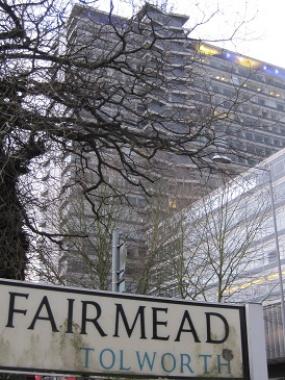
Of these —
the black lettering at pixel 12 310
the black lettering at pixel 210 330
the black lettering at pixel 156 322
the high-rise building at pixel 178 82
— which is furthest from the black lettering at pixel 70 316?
the high-rise building at pixel 178 82

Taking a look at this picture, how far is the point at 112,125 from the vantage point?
602cm

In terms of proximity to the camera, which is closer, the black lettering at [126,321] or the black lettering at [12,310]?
the black lettering at [12,310]

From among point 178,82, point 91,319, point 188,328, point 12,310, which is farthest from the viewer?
point 178,82

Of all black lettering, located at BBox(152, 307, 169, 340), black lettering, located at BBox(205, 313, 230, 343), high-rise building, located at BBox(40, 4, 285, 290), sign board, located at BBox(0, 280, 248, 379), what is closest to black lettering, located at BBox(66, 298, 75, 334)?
sign board, located at BBox(0, 280, 248, 379)

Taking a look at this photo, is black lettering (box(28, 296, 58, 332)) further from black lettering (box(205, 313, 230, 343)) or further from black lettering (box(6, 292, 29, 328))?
black lettering (box(205, 313, 230, 343))

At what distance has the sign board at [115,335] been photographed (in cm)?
181

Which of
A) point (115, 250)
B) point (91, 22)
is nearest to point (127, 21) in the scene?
point (91, 22)

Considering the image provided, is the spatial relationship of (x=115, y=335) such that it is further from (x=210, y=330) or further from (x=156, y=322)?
(x=210, y=330)

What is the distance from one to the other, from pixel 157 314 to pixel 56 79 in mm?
4083

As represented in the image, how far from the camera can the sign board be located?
5.93ft

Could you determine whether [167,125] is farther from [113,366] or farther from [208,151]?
[113,366]

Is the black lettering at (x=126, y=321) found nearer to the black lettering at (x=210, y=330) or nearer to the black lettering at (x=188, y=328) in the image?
the black lettering at (x=188, y=328)

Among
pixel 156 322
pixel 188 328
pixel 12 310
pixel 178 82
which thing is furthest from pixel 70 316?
pixel 178 82

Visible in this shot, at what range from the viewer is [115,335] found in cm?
193
